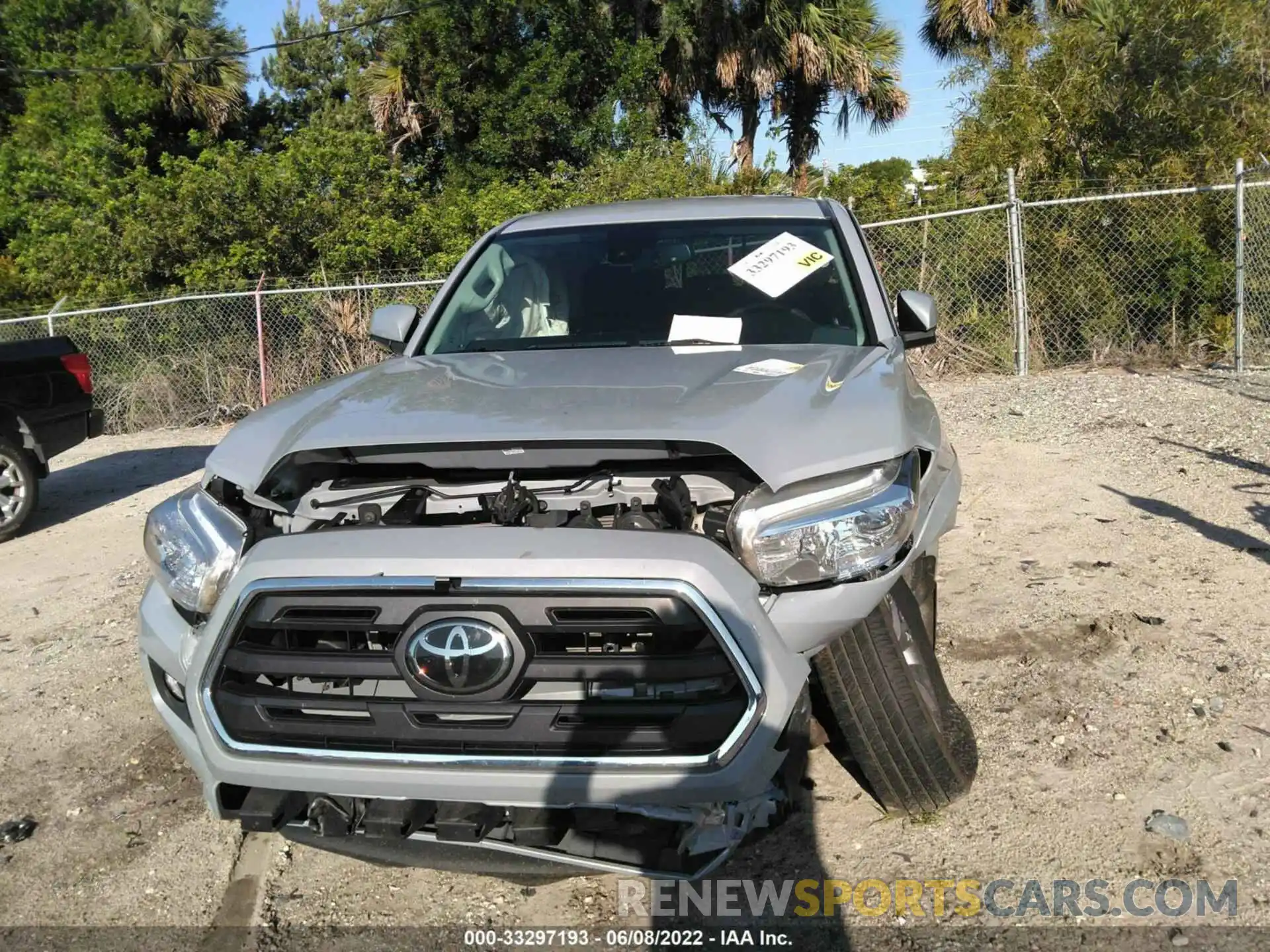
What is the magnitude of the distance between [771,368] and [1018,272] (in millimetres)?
8909

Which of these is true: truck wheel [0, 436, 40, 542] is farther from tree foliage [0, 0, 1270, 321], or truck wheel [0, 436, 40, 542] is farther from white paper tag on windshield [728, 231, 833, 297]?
tree foliage [0, 0, 1270, 321]

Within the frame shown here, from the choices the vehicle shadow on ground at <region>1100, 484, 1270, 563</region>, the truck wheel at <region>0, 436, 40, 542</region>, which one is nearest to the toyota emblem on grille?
the vehicle shadow on ground at <region>1100, 484, 1270, 563</region>

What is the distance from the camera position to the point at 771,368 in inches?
117

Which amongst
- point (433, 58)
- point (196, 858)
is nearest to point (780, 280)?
point (196, 858)

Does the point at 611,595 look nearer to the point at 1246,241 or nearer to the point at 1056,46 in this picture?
the point at 1246,241

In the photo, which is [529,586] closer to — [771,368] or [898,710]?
[898,710]

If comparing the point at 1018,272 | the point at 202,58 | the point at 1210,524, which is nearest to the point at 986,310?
the point at 1018,272

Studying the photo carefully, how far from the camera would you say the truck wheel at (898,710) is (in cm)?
249

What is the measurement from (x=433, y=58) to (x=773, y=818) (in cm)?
1922

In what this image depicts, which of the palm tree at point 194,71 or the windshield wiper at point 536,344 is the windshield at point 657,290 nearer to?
Result: the windshield wiper at point 536,344

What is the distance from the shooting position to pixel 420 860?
2.28 m

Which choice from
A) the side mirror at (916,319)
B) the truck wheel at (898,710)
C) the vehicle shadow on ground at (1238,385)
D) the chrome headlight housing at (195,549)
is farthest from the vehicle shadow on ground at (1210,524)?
the chrome headlight housing at (195,549)

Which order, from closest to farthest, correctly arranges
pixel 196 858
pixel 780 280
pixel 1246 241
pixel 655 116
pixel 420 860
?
pixel 420 860 < pixel 196 858 < pixel 780 280 < pixel 1246 241 < pixel 655 116

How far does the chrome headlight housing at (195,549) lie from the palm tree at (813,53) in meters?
19.1
